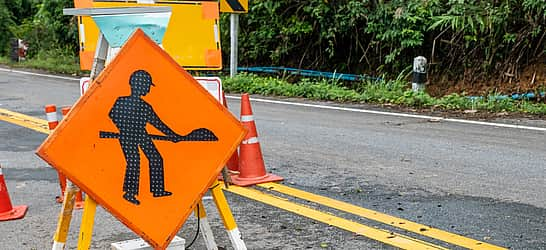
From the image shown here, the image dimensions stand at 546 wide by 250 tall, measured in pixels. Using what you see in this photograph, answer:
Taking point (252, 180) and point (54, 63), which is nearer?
point (252, 180)

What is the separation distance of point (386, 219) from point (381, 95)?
7.15 metres

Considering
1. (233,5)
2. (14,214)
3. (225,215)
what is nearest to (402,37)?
(233,5)

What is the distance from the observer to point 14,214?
15.9 feet

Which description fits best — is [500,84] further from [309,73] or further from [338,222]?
[338,222]

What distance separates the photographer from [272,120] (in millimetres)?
9430

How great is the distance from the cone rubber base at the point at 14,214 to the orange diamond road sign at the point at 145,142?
197 centimetres

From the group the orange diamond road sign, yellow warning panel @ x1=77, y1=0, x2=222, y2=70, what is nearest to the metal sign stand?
the orange diamond road sign

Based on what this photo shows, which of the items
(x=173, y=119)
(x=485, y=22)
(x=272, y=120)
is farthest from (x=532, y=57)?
(x=173, y=119)

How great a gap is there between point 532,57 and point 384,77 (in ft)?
10.3

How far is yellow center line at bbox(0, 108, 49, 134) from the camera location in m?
8.85

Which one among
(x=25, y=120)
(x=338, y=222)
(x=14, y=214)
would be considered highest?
(x=338, y=222)

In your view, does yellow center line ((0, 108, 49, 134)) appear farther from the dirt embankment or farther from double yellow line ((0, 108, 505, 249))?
the dirt embankment

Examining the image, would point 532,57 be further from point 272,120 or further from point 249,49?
point 249,49

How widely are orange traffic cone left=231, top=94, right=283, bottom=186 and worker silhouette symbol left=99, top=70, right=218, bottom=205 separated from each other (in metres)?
2.40
